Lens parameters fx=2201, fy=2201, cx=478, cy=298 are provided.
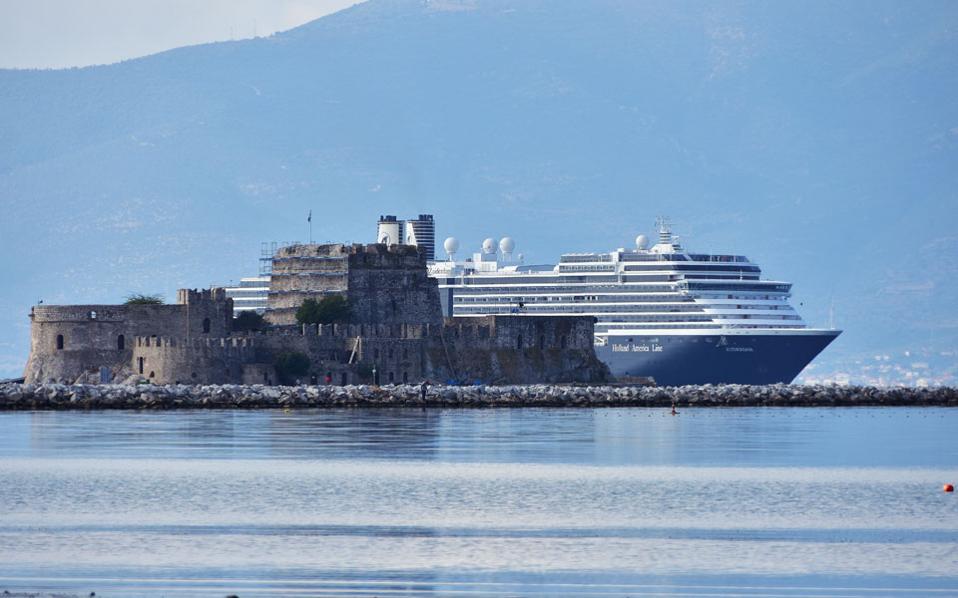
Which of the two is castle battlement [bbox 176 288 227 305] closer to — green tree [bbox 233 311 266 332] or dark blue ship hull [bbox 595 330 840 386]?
green tree [bbox 233 311 266 332]

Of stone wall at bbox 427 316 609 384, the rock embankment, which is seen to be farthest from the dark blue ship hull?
the rock embankment

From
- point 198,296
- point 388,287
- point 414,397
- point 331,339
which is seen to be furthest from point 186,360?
point 388,287

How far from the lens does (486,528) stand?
27.5 meters

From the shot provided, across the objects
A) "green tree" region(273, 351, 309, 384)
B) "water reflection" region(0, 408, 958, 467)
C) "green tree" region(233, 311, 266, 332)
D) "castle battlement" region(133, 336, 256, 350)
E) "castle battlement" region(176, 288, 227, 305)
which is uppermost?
"castle battlement" region(176, 288, 227, 305)

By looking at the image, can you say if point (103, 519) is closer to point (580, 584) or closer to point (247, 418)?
point (580, 584)

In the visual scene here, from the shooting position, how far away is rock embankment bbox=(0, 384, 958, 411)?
63625mm

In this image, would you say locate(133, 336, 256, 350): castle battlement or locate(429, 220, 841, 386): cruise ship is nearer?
locate(133, 336, 256, 350): castle battlement

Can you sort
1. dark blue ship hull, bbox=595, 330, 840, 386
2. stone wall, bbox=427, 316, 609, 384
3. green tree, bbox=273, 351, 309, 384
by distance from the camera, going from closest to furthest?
green tree, bbox=273, 351, 309, 384
stone wall, bbox=427, 316, 609, 384
dark blue ship hull, bbox=595, 330, 840, 386

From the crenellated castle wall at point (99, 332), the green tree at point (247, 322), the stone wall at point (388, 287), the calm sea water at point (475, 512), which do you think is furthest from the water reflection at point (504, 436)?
the green tree at point (247, 322)

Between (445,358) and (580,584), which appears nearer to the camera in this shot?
(580,584)

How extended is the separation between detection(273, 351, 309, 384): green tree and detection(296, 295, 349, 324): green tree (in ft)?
10.0

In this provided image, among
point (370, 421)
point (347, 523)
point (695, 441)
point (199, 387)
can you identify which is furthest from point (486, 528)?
point (199, 387)

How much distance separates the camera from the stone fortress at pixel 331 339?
72250 millimetres

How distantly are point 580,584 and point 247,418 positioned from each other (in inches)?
1399
